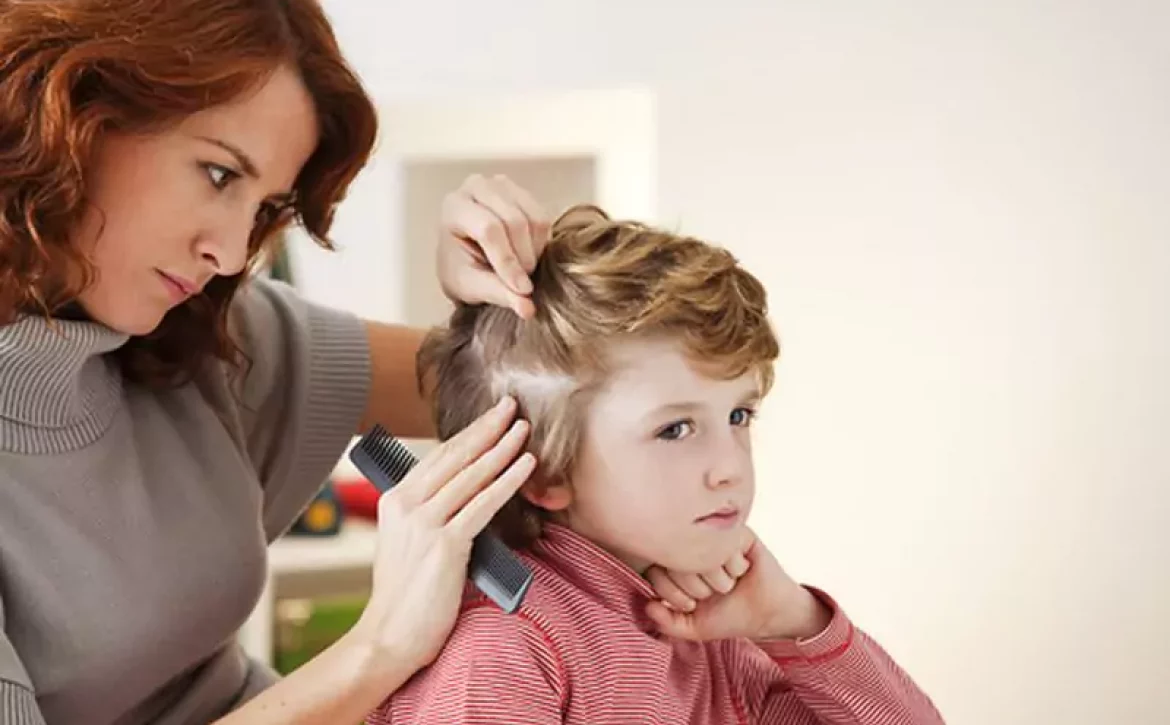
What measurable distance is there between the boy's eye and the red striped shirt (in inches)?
4.1

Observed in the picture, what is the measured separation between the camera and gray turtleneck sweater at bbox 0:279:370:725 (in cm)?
102

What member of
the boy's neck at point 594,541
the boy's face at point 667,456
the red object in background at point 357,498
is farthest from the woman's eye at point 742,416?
the red object in background at point 357,498

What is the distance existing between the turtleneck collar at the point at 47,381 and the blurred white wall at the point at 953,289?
77 cm

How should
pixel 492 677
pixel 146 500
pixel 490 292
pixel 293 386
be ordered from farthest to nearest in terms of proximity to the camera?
pixel 293 386 < pixel 146 500 < pixel 490 292 < pixel 492 677

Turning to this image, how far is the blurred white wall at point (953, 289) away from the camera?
47.6 inches

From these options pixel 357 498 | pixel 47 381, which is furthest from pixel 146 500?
pixel 357 498

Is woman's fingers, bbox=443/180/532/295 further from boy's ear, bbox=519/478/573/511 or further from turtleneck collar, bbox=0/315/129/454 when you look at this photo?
turtleneck collar, bbox=0/315/129/454

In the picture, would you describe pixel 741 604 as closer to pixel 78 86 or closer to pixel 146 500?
pixel 146 500

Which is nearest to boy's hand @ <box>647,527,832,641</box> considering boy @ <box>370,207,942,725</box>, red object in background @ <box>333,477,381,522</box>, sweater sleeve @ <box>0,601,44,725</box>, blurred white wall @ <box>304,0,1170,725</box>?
boy @ <box>370,207,942,725</box>

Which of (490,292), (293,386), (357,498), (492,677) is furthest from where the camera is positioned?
(357,498)

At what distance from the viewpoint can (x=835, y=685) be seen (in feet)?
3.45

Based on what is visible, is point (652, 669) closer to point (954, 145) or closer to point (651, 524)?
point (651, 524)

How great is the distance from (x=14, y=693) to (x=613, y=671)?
0.41 m

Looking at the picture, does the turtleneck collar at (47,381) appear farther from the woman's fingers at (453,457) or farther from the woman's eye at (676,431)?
the woman's eye at (676,431)
